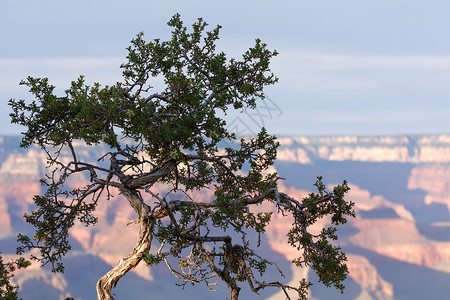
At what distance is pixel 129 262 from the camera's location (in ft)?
52.3

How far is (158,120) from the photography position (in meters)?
14.0

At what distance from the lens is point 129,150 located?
15.5 m

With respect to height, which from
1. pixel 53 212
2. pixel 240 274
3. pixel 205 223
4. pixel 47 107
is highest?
pixel 47 107

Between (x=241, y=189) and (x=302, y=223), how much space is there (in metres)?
1.98

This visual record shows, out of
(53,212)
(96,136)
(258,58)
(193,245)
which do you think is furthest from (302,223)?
(53,212)

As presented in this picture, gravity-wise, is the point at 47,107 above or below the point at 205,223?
above

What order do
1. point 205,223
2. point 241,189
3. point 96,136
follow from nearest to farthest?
point 96,136 < point 205,223 < point 241,189

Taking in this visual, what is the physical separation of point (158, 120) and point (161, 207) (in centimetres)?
291

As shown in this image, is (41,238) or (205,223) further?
(41,238)

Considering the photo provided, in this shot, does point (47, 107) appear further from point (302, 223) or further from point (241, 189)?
point (302, 223)

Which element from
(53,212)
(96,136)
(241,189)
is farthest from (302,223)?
(53,212)

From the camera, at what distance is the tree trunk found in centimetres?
1588

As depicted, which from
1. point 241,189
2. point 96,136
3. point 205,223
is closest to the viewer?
point 96,136

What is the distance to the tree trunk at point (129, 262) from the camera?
1588cm
